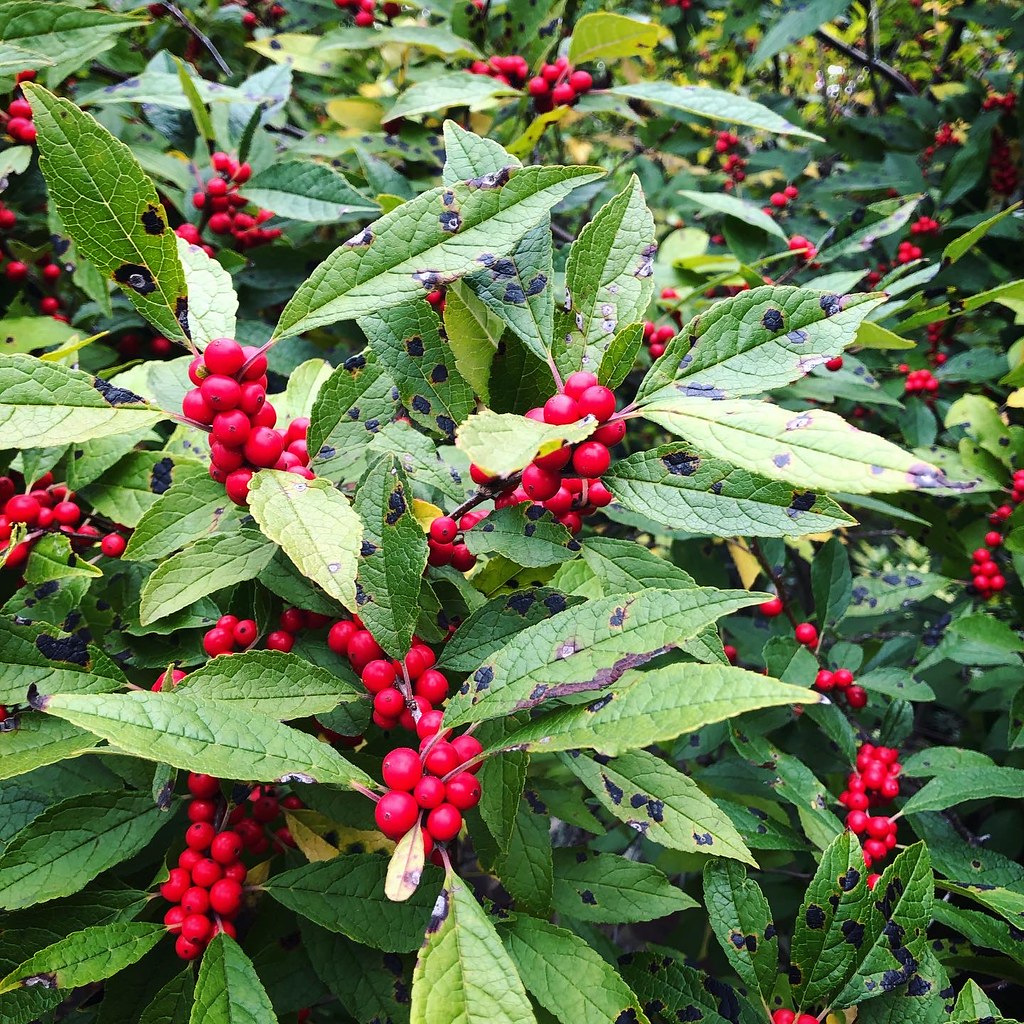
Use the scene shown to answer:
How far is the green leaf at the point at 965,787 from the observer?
69.8 inches

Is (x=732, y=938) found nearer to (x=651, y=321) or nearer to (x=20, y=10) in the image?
(x=651, y=321)

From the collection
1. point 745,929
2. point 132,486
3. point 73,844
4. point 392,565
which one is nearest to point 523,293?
point 392,565

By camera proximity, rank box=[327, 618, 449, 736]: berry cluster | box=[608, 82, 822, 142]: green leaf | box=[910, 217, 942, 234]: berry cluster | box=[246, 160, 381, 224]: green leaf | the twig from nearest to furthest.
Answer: box=[327, 618, 449, 736]: berry cluster → box=[608, 82, 822, 142]: green leaf → box=[246, 160, 381, 224]: green leaf → box=[910, 217, 942, 234]: berry cluster → the twig

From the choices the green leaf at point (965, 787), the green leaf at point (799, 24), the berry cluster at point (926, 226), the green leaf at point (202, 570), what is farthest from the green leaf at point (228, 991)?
the berry cluster at point (926, 226)

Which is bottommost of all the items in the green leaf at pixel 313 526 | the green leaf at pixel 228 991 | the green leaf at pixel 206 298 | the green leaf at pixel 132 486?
the green leaf at pixel 228 991

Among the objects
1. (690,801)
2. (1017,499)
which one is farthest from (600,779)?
(1017,499)

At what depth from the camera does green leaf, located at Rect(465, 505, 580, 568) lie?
1142 millimetres

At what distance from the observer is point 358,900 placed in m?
1.22

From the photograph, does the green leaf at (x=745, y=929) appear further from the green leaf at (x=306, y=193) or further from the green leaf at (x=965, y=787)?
the green leaf at (x=306, y=193)

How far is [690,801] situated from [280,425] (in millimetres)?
983

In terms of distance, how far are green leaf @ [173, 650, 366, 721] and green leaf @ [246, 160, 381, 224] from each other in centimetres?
129

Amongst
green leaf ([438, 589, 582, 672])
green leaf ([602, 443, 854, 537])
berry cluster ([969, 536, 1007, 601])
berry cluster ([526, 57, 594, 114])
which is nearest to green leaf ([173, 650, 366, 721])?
green leaf ([438, 589, 582, 672])

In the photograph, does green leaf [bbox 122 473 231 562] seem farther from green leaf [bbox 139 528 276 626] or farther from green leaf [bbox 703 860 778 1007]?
green leaf [bbox 703 860 778 1007]

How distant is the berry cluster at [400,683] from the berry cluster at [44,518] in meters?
0.62
